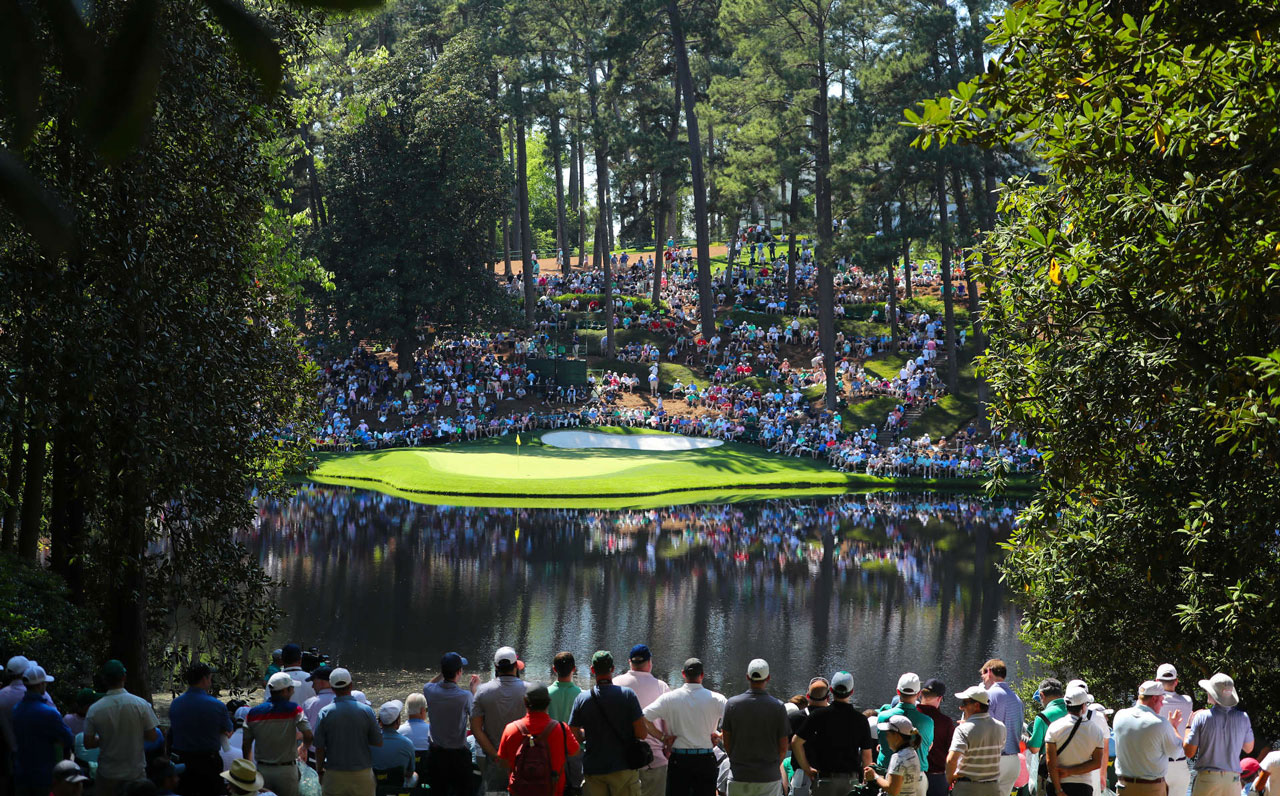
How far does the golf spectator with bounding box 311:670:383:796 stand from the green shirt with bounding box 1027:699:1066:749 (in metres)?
4.78

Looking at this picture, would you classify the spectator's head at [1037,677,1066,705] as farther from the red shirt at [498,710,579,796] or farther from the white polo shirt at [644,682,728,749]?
the red shirt at [498,710,579,796]

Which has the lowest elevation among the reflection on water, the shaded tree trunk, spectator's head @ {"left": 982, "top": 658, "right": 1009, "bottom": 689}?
the reflection on water

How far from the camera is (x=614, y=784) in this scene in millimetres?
7676

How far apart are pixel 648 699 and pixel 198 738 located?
3068 mm

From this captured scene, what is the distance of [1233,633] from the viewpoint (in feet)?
35.2

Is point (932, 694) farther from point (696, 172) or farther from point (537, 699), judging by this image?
point (696, 172)

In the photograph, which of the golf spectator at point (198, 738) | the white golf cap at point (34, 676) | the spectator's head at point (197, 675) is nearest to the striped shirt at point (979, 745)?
the golf spectator at point (198, 738)

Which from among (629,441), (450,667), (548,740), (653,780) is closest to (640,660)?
(653,780)

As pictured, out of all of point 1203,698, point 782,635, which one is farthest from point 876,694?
point 1203,698

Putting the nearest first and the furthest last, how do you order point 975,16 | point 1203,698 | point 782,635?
point 1203,698, point 782,635, point 975,16

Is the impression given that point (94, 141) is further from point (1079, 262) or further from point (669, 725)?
point (1079, 262)

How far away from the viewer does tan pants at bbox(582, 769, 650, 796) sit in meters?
7.64

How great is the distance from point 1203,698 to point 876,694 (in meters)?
5.43

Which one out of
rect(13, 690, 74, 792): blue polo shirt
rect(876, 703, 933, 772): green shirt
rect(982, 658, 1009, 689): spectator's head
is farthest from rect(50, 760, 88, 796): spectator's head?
rect(982, 658, 1009, 689): spectator's head
